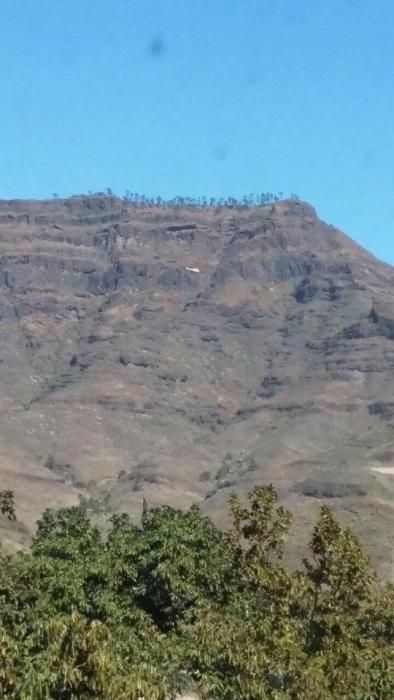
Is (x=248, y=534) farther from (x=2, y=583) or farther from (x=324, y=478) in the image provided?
(x=324, y=478)

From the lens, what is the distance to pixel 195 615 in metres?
28.7

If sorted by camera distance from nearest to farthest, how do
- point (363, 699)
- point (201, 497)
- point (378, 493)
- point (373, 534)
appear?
point (363, 699), point (373, 534), point (378, 493), point (201, 497)

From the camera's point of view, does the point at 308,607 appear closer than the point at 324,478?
Yes

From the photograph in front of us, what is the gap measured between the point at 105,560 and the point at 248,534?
24.2ft

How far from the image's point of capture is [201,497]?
177 metres

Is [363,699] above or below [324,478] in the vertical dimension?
below

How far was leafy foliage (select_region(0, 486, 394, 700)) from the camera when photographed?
676 inches

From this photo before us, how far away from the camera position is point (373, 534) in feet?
401

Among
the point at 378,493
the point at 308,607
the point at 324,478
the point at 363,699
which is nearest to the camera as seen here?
the point at 363,699

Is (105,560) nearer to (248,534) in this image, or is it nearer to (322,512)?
(248,534)

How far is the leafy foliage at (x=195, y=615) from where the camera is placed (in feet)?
56.3

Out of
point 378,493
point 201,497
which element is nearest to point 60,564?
point 378,493

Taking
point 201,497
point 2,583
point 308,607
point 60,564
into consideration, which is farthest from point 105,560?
point 201,497

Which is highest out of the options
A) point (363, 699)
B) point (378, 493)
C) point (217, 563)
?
point (378, 493)
